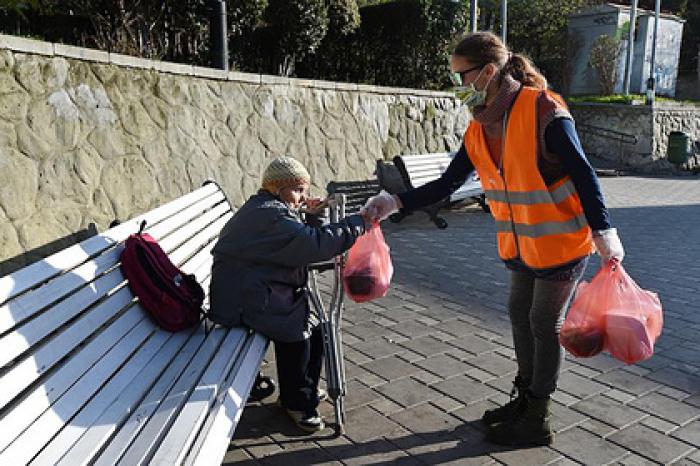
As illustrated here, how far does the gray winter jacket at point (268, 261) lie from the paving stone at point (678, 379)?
2.12 metres

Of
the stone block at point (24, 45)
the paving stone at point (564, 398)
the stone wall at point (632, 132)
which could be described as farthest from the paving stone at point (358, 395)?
the stone wall at point (632, 132)

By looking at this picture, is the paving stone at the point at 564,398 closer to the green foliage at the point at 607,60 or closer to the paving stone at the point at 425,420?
the paving stone at the point at 425,420

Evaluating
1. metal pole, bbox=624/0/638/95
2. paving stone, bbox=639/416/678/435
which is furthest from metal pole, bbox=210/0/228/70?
metal pole, bbox=624/0/638/95

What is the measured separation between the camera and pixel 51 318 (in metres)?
2.30

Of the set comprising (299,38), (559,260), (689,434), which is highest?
(299,38)

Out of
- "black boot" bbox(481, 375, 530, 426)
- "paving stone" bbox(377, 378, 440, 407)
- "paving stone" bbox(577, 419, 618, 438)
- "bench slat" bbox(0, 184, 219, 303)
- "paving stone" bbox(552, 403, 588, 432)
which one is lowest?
"paving stone" bbox(377, 378, 440, 407)

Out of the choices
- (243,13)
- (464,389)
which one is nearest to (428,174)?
(243,13)

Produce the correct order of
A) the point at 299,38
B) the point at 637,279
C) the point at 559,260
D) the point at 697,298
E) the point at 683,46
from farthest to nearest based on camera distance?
the point at 683,46 < the point at 299,38 < the point at 637,279 < the point at 697,298 < the point at 559,260

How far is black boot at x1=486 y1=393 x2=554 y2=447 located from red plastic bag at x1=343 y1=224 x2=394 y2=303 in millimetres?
892

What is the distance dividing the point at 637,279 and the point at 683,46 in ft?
93.1

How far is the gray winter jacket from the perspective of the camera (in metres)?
2.95

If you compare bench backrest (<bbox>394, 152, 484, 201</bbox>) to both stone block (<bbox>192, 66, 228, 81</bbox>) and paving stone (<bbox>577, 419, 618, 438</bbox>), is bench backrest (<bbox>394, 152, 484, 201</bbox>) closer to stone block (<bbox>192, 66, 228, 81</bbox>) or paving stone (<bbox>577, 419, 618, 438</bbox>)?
stone block (<bbox>192, 66, 228, 81</bbox>)

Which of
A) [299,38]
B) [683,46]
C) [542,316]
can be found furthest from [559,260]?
[683,46]

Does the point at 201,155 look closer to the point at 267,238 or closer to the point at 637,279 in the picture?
the point at 267,238
